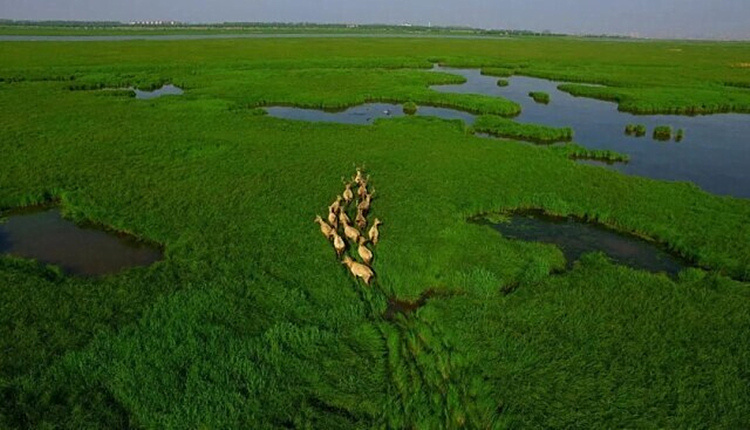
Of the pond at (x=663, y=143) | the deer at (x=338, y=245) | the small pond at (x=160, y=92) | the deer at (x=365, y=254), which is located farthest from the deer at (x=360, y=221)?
the small pond at (x=160, y=92)

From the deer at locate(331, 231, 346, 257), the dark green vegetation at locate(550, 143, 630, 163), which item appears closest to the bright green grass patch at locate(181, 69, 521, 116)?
the dark green vegetation at locate(550, 143, 630, 163)

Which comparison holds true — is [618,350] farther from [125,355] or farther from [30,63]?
[30,63]

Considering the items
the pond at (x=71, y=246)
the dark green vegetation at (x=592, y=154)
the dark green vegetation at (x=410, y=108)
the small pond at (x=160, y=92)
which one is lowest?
the pond at (x=71, y=246)

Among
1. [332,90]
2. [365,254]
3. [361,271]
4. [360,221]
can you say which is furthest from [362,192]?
[332,90]

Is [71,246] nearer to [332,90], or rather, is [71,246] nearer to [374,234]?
[374,234]

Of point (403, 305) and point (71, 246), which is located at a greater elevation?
point (71, 246)

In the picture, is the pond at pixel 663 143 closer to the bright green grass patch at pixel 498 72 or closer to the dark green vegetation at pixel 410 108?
the dark green vegetation at pixel 410 108
